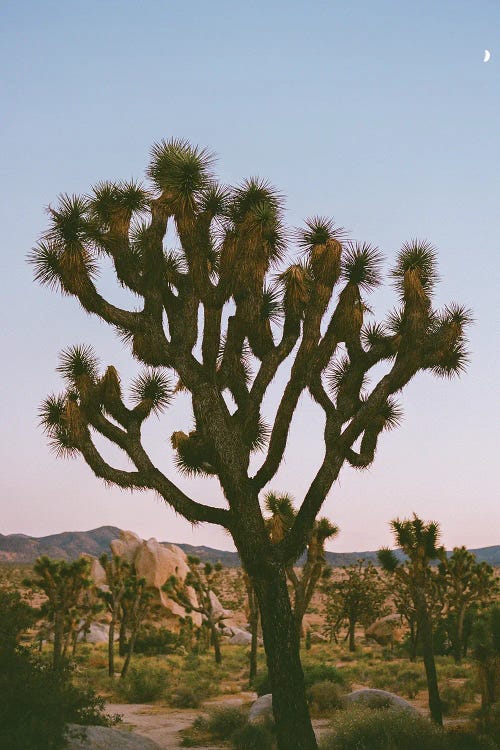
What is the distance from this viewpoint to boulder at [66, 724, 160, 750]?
741 centimetres

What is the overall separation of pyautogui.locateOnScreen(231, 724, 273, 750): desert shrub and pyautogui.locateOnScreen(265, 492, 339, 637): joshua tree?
3375 mm

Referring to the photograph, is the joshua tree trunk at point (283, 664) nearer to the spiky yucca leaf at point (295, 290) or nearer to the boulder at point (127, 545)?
the spiky yucca leaf at point (295, 290)

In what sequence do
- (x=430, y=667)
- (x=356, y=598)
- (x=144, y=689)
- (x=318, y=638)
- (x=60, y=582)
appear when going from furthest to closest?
(x=318, y=638) < (x=356, y=598) < (x=60, y=582) < (x=144, y=689) < (x=430, y=667)

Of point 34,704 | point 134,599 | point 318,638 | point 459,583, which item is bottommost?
point 318,638

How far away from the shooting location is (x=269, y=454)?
31.3 ft

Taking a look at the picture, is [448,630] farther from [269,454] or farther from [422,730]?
[269,454]

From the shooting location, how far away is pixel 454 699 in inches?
572

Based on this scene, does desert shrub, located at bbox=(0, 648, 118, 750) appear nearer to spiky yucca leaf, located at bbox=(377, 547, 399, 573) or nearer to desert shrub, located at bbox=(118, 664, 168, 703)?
spiky yucca leaf, located at bbox=(377, 547, 399, 573)

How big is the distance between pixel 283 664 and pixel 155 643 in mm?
27447

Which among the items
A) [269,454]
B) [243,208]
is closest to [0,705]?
[269,454]

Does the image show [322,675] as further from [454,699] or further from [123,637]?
[123,637]

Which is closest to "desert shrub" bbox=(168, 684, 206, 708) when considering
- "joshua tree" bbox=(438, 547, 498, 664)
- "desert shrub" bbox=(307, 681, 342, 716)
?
"desert shrub" bbox=(307, 681, 342, 716)

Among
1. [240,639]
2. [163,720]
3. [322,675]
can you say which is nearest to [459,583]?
[322,675]

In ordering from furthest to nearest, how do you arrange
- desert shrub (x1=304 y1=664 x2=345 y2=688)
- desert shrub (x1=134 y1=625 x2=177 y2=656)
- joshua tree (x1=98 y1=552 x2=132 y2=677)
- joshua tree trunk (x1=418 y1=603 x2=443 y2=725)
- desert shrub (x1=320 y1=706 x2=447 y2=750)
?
desert shrub (x1=134 y1=625 x2=177 y2=656), joshua tree (x1=98 y1=552 x2=132 y2=677), desert shrub (x1=304 y1=664 x2=345 y2=688), joshua tree trunk (x1=418 y1=603 x2=443 y2=725), desert shrub (x1=320 y1=706 x2=447 y2=750)
